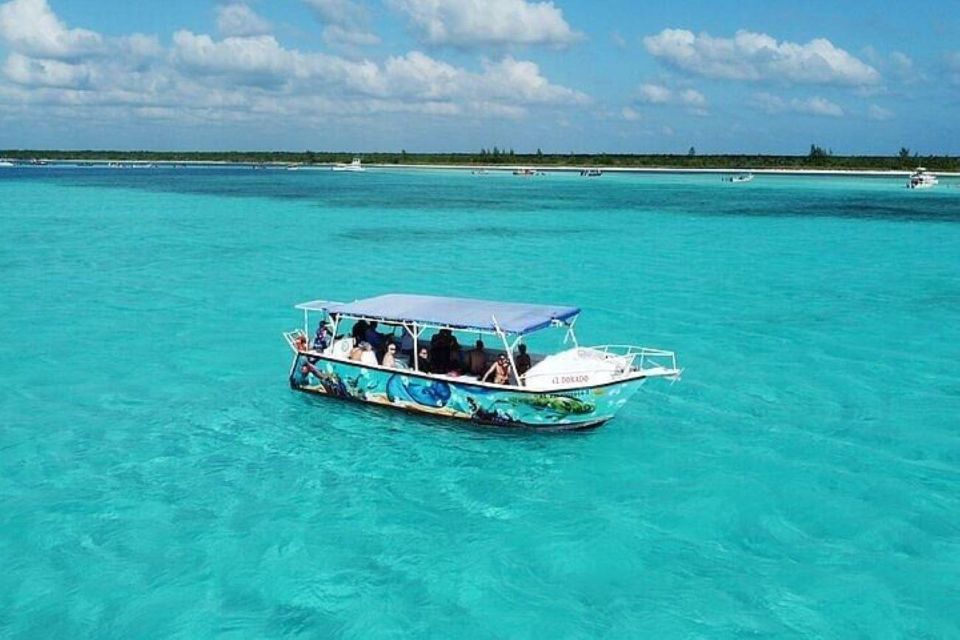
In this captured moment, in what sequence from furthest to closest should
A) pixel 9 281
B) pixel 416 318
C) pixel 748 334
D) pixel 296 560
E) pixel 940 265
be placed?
pixel 940 265
pixel 9 281
pixel 748 334
pixel 416 318
pixel 296 560

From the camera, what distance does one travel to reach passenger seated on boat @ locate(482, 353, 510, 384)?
1677 cm

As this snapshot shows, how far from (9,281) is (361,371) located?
26.1 metres

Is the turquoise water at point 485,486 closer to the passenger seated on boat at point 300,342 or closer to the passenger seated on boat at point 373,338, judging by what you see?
the passenger seated on boat at point 300,342

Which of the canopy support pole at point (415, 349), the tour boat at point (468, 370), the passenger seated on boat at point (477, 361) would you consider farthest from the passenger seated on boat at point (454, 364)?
the canopy support pole at point (415, 349)

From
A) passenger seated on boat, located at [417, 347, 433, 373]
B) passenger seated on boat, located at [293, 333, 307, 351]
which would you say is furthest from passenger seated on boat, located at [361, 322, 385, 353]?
passenger seated on boat, located at [293, 333, 307, 351]

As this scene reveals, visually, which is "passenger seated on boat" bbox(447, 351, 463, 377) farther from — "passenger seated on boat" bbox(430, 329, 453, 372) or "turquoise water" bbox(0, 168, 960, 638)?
"turquoise water" bbox(0, 168, 960, 638)

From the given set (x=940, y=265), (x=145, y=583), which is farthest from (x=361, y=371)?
(x=940, y=265)

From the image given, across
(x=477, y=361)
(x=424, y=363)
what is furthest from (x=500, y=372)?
(x=424, y=363)

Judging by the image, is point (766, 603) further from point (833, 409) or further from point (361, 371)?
point (361, 371)

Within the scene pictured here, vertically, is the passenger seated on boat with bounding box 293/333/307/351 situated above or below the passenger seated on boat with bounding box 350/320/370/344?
below

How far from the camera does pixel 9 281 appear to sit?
36719 millimetres

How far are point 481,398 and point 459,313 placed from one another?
7.09ft

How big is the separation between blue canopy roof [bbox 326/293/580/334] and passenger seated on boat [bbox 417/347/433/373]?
36.3 inches

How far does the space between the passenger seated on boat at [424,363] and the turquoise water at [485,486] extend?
1096 millimetres
